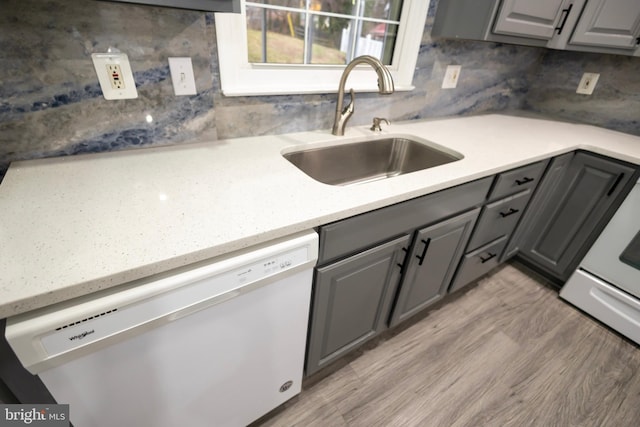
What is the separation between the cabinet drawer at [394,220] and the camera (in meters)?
0.82

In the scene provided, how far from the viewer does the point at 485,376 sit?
1.33 meters

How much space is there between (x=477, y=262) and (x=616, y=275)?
680 mm

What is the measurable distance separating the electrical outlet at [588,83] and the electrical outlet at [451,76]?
91 cm

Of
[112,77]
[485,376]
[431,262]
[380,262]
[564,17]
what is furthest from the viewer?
[564,17]

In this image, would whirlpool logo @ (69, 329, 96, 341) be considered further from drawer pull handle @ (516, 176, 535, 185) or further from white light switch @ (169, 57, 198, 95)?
drawer pull handle @ (516, 176, 535, 185)

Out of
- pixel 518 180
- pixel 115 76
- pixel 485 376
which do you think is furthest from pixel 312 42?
pixel 485 376

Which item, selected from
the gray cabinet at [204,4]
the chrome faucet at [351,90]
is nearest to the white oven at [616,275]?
the chrome faucet at [351,90]

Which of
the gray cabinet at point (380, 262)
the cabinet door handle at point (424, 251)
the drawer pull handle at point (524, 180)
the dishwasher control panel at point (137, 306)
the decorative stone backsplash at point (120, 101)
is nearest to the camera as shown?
the dishwasher control panel at point (137, 306)

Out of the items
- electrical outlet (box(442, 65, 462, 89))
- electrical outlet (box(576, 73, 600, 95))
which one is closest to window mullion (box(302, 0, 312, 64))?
electrical outlet (box(442, 65, 462, 89))

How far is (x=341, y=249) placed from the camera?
0.86m

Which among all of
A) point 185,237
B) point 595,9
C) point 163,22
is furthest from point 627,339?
point 163,22

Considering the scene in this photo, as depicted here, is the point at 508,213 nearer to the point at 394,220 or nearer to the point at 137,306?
the point at 394,220

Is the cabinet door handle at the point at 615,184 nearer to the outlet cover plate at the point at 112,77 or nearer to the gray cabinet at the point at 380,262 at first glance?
the gray cabinet at the point at 380,262

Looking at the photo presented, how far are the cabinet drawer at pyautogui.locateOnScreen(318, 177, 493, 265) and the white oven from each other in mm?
817
